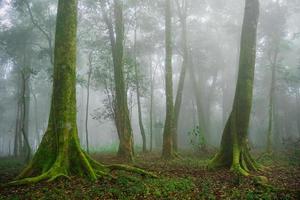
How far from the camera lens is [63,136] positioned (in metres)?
8.81

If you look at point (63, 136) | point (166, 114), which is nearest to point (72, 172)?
point (63, 136)

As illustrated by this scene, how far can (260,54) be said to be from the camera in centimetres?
3150

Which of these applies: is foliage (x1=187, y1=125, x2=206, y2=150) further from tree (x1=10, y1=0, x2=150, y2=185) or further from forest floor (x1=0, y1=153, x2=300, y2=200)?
tree (x1=10, y1=0, x2=150, y2=185)

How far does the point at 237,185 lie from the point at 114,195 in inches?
136

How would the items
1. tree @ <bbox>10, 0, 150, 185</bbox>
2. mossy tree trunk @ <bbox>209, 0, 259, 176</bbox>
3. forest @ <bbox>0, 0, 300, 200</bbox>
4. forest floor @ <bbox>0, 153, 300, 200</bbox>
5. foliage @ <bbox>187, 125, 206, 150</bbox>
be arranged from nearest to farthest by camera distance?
forest floor @ <bbox>0, 153, 300, 200</bbox> → forest @ <bbox>0, 0, 300, 200</bbox> → tree @ <bbox>10, 0, 150, 185</bbox> → mossy tree trunk @ <bbox>209, 0, 259, 176</bbox> → foliage @ <bbox>187, 125, 206, 150</bbox>

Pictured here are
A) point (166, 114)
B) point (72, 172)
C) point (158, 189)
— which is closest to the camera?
point (158, 189)

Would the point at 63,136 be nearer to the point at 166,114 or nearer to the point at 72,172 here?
the point at 72,172

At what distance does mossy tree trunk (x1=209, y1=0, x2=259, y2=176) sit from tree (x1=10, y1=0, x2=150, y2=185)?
397cm

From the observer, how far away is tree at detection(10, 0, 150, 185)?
8.62 metres

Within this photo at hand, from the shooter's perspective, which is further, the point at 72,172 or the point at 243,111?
A: the point at 243,111

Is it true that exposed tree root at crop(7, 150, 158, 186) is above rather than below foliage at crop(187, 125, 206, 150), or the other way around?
below

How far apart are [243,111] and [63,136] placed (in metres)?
6.81

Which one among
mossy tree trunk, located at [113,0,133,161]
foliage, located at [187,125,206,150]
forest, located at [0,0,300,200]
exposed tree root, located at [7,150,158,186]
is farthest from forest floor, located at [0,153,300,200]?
mossy tree trunk, located at [113,0,133,161]

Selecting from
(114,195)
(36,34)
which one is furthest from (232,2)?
(114,195)
